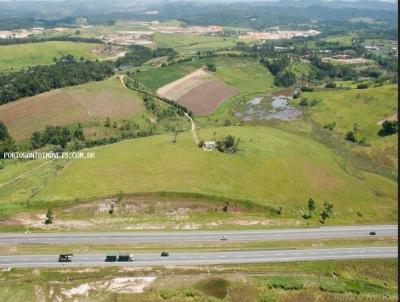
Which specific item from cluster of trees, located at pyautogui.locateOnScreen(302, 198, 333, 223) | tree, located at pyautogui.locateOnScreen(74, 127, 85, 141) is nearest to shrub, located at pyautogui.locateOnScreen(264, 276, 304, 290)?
cluster of trees, located at pyautogui.locateOnScreen(302, 198, 333, 223)

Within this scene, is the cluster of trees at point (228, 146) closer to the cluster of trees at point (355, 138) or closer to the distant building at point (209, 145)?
the distant building at point (209, 145)

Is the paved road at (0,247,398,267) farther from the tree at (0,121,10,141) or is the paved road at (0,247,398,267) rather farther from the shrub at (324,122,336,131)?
the shrub at (324,122,336,131)

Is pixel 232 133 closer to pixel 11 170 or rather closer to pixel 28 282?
pixel 11 170

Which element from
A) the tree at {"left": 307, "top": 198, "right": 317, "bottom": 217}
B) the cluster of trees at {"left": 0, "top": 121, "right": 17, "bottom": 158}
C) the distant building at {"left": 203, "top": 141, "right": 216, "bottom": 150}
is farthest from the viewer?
the cluster of trees at {"left": 0, "top": 121, "right": 17, "bottom": 158}

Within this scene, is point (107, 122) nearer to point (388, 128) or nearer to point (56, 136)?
point (56, 136)

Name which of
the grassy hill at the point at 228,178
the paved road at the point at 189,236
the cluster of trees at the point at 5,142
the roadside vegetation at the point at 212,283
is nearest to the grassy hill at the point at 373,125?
the grassy hill at the point at 228,178

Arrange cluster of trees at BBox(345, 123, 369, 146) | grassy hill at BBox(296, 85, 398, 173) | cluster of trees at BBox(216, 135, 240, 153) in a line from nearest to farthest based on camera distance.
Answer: cluster of trees at BBox(216, 135, 240, 153)
grassy hill at BBox(296, 85, 398, 173)
cluster of trees at BBox(345, 123, 369, 146)

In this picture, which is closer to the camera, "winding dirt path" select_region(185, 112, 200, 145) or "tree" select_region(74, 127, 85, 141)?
"winding dirt path" select_region(185, 112, 200, 145)
